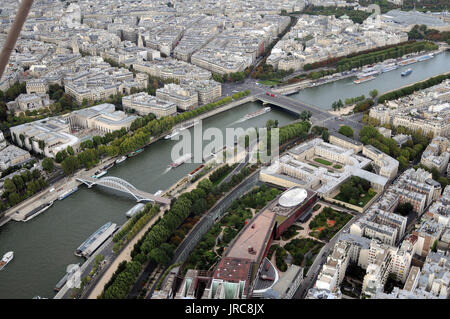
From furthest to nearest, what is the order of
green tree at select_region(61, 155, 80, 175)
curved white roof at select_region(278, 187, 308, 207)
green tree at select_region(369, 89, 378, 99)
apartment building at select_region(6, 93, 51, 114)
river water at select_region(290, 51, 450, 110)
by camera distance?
river water at select_region(290, 51, 450, 110) → green tree at select_region(369, 89, 378, 99) → apartment building at select_region(6, 93, 51, 114) → green tree at select_region(61, 155, 80, 175) → curved white roof at select_region(278, 187, 308, 207)

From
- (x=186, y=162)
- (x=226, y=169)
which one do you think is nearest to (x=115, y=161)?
(x=186, y=162)

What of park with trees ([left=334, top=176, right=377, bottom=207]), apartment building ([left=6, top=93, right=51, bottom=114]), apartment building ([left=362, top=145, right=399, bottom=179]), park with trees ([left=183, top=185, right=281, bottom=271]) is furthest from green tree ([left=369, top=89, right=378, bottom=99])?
apartment building ([left=6, top=93, right=51, bottom=114])

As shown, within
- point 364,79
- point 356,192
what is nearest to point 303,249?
point 356,192

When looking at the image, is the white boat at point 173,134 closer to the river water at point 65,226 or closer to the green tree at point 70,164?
the river water at point 65,226

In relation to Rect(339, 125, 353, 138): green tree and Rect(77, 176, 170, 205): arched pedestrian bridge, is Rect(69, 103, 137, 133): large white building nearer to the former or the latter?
Rect(77, 176, 170, 205): arched pedestrian bridge

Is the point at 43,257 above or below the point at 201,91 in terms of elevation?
below

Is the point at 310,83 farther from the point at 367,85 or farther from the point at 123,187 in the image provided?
the point at 123,187

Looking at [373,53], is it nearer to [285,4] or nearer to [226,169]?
[285,4]
